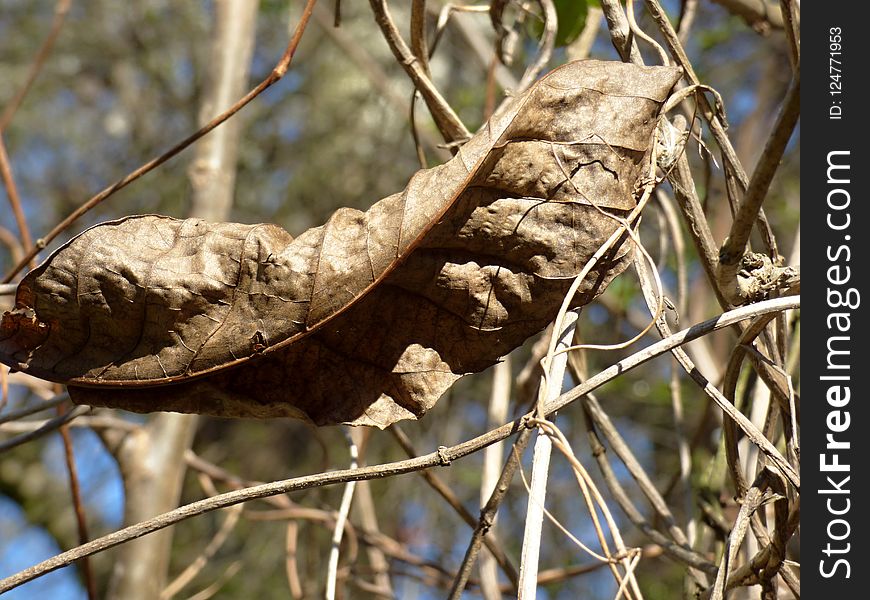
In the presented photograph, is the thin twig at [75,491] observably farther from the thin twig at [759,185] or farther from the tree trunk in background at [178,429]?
the thin twig at [759,185]

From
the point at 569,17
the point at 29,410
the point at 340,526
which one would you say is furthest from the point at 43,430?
the point at 569,17

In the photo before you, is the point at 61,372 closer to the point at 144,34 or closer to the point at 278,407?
the point at 278,407

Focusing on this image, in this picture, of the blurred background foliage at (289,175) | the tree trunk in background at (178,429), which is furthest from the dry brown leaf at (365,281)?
the blurred background foliage at (289,175)

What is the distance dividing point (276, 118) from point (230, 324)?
4.82m

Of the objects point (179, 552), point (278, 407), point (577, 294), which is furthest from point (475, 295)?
point (179, 552)

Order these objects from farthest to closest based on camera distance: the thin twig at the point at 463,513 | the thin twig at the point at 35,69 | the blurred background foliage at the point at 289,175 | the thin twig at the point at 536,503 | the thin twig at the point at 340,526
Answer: the blurred background foliage at the point at 289,175 → the thin twig at the point at 35,69 → the thin twig at the point at 463,513 → the thin twig at the point at 340,526 → the thin twig at the point at 536,503

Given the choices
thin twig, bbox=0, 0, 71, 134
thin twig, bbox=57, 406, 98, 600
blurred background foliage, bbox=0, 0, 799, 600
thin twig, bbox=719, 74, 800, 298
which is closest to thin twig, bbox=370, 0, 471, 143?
thin twig, bbox=719, 74, 800, 298

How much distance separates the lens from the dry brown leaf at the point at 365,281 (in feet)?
2.30

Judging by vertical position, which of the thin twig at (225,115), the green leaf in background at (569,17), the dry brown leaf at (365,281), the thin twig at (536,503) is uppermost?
the green leaf in background at (569,17)
